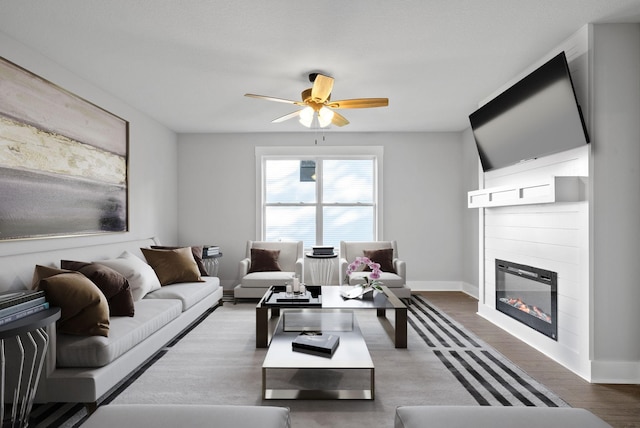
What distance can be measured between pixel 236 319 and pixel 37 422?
2.07 metres

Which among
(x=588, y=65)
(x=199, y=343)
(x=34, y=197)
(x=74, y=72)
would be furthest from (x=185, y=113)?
(x=588, y=65)

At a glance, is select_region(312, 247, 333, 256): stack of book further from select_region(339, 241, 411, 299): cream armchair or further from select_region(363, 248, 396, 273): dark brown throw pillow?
select_region(363, 248, 396, 273): dark brown throw pillow

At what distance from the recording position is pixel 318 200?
5.71m

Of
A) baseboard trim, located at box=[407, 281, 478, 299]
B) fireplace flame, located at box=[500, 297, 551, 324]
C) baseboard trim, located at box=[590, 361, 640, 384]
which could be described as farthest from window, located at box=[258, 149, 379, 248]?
baseboard trim, located at box=[590, 361, 640, 384]

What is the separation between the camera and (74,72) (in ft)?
10.6

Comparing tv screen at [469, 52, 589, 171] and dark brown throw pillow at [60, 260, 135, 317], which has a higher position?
tv screen at [469, 52, 589, 171]

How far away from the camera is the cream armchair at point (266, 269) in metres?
4.58

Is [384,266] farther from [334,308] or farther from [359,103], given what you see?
[359,103]

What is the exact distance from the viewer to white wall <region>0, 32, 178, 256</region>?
273 centimetres

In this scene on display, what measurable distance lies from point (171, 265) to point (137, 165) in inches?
57.2

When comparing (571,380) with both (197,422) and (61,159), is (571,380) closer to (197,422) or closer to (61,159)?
(197,422)

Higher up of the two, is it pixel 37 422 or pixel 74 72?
pixel 74 72

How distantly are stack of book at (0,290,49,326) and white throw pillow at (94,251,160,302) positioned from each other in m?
1.00

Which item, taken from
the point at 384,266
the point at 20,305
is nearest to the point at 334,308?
the point at 384,266
